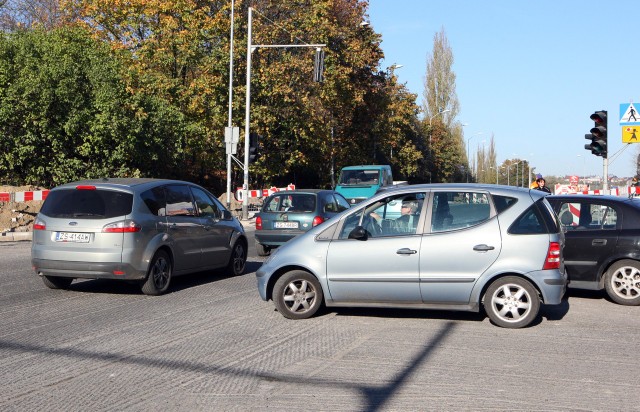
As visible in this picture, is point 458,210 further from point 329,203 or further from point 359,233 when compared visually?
point 329,203

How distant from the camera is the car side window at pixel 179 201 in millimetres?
11258

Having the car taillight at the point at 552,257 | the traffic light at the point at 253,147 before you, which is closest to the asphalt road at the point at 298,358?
the car taillight at the point at 552,257

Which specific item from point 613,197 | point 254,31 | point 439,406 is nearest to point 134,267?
point 439,406

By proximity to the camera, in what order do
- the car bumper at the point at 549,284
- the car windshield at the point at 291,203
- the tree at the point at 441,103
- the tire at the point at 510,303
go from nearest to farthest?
the car bumper at the point at 549,284 → the tire at the point at 510,303 → the car windshield at the point at 291,203 → the tree at the point at 441,103

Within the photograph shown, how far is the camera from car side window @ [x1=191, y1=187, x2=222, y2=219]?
39.8ft

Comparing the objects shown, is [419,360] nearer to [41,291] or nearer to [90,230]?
[90,230]

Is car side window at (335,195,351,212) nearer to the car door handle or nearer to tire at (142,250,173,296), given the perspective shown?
tire at (142,250,173,296)

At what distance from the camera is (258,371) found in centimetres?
653

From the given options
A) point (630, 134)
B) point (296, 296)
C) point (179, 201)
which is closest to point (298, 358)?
point (296, 296)

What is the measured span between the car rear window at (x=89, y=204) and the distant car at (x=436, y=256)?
2634 millimetres

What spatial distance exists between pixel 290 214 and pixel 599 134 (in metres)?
9.65

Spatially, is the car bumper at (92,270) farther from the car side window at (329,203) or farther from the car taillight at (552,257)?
the car side window at (329,203)

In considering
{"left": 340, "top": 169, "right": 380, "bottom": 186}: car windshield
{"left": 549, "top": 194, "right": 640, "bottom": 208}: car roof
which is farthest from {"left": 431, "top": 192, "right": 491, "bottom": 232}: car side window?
{"left": 340, "top": 169, "right": 380, "bottom": 186}: car windshield

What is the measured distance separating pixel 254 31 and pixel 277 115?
177 inches
